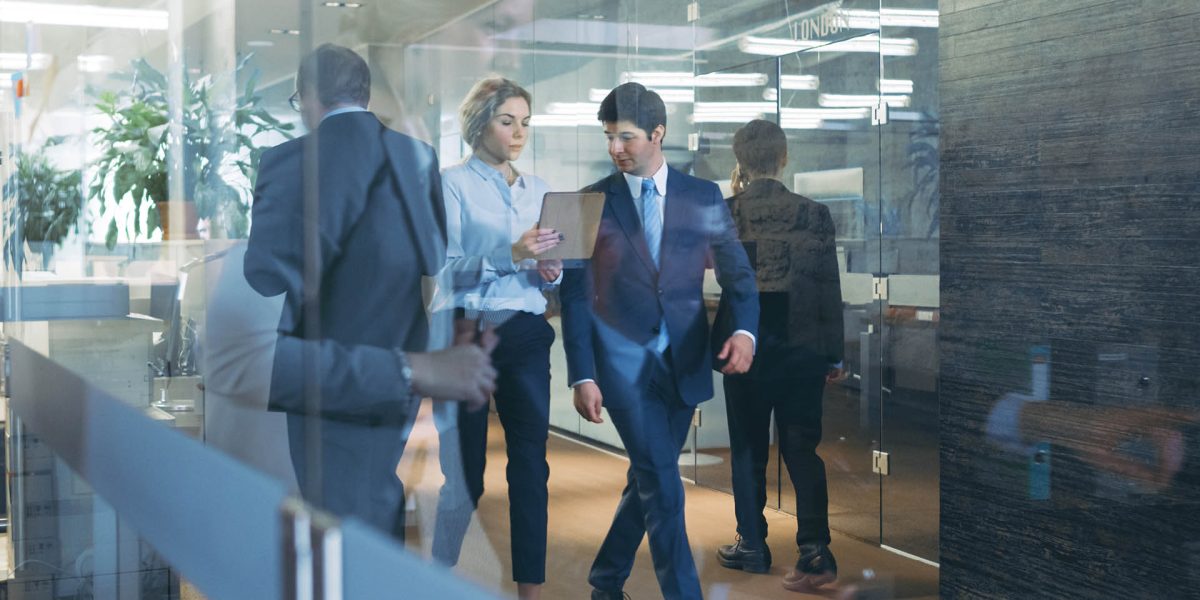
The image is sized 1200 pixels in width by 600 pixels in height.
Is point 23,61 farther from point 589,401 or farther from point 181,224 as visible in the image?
point 589,401

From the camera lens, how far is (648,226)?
2.22 metres

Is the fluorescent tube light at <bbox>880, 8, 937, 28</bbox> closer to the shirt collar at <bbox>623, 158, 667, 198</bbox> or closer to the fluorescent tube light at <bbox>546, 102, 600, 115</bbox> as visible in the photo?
the shirt collar at <bbox>623, 158, 667, 198</bbox>

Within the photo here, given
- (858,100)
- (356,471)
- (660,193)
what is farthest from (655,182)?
(858,100)

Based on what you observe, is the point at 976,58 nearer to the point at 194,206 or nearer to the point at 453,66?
the point at 453,66

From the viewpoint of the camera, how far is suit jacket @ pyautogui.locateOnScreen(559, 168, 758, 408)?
6.94ft

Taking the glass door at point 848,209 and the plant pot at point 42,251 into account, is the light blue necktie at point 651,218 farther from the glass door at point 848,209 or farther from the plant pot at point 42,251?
the plant pot at point 42,251

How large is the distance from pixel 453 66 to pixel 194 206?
695 mm

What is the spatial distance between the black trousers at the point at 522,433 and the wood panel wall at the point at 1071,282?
5.41 ft

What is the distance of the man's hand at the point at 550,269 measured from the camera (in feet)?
6.53

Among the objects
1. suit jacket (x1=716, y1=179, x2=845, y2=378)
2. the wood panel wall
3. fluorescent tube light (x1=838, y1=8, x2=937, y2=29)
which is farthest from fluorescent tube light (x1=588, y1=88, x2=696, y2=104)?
the wood panel wall

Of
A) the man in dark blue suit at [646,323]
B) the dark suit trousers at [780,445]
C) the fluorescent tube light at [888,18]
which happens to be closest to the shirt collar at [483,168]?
the man in dark blue suit at [646,323]

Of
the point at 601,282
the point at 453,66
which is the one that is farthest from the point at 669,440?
the point at 453,66

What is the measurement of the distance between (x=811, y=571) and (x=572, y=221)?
1.20m

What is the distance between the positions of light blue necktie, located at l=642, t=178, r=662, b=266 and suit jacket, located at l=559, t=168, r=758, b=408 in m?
0.01
